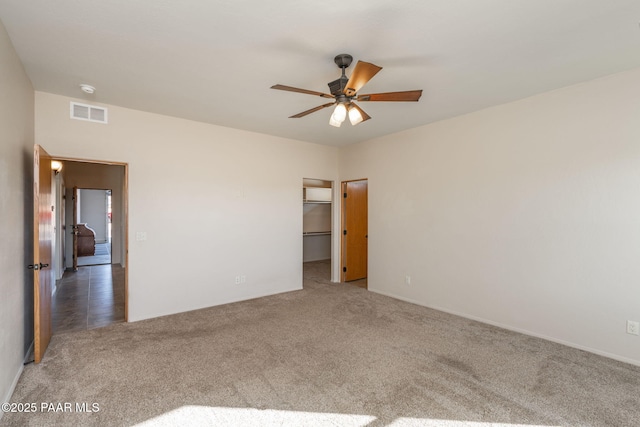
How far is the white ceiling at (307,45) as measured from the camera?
6.43 feet

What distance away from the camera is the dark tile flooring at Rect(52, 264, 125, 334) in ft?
12.4

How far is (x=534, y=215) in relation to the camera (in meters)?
3.37

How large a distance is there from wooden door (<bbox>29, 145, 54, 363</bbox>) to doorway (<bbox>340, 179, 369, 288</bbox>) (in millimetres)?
4303

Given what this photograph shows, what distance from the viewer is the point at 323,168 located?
577 cm

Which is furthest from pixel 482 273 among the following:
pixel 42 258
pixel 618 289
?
pixel 42 258

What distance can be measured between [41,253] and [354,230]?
15.3ft

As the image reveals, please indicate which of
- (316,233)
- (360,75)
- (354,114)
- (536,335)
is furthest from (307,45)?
(316,233)

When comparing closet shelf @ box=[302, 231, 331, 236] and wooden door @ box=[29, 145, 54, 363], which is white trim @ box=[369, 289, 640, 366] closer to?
closet shelf @ box=[302, 231, 331, 236]

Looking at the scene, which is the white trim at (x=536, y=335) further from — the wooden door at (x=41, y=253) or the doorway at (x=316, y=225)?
the wooden door at (x=41, y=253)

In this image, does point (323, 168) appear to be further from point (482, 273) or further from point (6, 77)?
point (6, 77)

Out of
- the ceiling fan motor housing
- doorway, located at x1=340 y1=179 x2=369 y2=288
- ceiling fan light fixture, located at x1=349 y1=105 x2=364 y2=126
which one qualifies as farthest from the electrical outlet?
doorway, located at x1=340 y1=179 x2=369 y2=288

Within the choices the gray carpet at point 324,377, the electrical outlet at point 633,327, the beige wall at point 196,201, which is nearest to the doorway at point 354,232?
the beige wall at point 196,201

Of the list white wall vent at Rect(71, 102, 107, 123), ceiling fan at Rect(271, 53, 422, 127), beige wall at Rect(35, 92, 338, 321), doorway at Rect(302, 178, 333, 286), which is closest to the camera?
ceiling fan at Rect(271, 53, 422, 127)

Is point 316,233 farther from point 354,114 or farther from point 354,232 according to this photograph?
point 354,114
